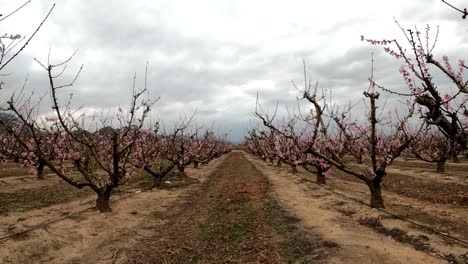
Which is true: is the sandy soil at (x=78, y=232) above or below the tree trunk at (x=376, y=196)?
below

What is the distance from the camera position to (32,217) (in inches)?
491

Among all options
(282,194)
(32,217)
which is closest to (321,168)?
(282,194)

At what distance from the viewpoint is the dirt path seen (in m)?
8.16

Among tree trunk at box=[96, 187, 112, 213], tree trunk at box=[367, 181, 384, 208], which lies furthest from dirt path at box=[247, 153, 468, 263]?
tree trunk at box=[96, 187, 112, 213]

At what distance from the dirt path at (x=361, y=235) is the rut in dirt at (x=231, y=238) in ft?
1.55

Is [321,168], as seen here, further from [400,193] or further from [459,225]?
[459,225]

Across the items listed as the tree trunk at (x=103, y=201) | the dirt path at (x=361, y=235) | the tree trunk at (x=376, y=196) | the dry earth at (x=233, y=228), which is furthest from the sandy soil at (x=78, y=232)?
the tree trunk at (x=376, y=196)

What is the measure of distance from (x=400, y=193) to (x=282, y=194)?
19.1ft

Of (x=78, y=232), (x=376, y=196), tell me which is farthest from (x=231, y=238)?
(x=376, y=196)

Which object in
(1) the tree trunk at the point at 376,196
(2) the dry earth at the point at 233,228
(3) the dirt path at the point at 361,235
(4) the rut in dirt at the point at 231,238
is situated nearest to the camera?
(3) the dirt path at the point at 361,235

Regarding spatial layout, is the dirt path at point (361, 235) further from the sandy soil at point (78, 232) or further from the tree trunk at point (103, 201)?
the tree trunk at point (103, 201)

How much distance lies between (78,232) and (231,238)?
4451mm

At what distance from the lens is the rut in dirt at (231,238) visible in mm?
9180

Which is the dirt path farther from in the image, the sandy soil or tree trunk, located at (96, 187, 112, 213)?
tree trunk, located at (96, 187, 112, 213)
